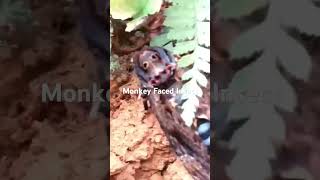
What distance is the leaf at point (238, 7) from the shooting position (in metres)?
1.34

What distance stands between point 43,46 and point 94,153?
0.86 ft

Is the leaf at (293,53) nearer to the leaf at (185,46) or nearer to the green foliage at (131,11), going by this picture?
the leaf at (185,46)

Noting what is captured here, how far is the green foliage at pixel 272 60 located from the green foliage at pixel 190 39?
72 mm

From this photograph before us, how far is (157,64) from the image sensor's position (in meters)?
1.35

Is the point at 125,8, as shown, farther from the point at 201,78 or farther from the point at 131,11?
the point at 201,78

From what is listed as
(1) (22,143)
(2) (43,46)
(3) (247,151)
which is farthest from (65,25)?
(3) (247,151)

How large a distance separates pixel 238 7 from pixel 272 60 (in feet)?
0.46

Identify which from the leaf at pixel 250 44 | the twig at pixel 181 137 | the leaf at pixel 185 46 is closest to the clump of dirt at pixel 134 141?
the twig at pixel 181 137

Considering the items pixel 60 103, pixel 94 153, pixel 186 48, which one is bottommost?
pixel 94 153

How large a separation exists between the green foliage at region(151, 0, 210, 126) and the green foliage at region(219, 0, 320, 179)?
72 mm

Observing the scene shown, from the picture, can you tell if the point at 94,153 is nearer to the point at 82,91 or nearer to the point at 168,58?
the point at 82,91

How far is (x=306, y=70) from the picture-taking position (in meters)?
1.36

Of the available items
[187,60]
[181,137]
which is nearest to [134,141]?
[181,137]

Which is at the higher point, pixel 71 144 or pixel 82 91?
pixel 82 91
